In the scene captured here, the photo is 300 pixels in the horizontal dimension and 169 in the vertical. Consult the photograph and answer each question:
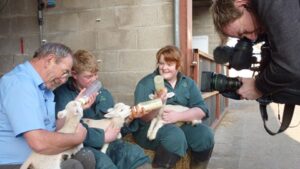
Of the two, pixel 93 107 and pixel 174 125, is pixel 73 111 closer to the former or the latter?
pixel 93 107

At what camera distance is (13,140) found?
2057 mm

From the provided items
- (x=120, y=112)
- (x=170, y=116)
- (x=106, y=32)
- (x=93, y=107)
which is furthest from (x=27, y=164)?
(x=106, y=32)

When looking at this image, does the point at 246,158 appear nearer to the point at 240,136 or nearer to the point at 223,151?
the point at 223,151

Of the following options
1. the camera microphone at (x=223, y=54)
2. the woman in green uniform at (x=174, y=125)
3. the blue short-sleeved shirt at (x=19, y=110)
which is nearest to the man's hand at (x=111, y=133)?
the woman in green uniform at (x=174, y=125)

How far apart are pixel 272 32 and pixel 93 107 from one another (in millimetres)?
1697

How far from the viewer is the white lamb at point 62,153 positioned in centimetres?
201

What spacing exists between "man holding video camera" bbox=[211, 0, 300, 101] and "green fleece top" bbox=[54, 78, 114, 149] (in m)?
1.10

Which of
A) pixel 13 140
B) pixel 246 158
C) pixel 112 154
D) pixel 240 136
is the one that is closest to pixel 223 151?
pixel 246 158

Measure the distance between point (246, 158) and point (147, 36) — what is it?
1852 millimetres

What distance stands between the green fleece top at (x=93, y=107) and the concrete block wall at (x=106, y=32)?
1.31 meters

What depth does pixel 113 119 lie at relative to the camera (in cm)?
262

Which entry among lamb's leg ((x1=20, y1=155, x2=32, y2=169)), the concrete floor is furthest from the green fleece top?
the concrete floor

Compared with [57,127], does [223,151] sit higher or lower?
lower

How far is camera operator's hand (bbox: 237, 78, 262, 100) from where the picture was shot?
6.21ft
